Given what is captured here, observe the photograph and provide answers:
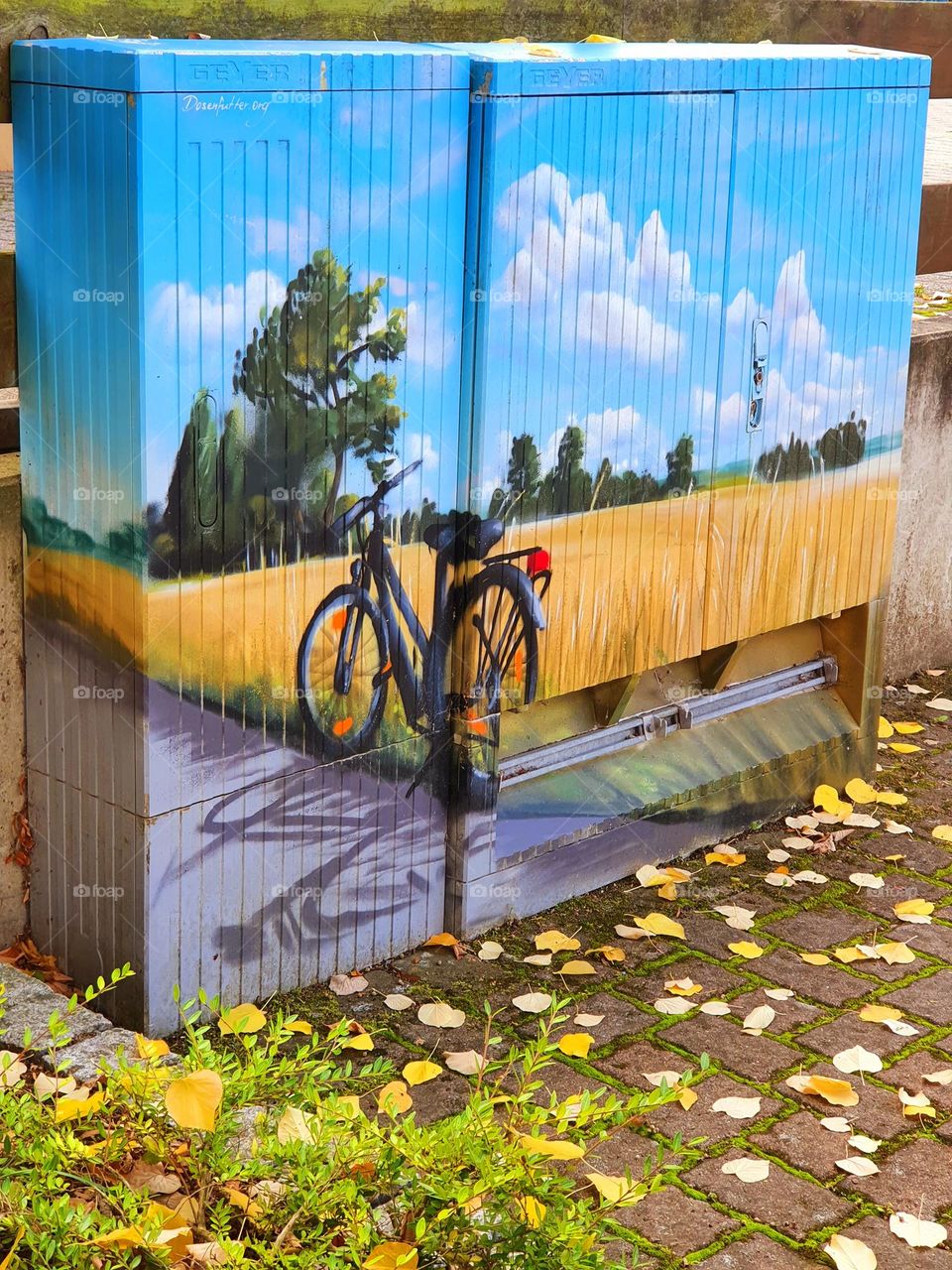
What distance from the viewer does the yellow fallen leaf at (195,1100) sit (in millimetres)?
2375

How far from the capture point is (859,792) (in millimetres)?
5566

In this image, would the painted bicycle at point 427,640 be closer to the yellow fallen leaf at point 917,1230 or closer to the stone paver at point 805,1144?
the stone paver at point 805,1144

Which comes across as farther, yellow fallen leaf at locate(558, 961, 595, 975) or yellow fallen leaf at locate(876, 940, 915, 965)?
yellow fallen leaf at locate(876, 940, 915, 965)

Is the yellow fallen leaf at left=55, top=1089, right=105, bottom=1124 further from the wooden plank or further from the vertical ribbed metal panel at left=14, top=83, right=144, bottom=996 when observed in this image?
the wooden plank

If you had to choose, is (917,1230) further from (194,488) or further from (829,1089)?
(194,488)

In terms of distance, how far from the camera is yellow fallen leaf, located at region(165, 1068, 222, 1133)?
238 centimetres

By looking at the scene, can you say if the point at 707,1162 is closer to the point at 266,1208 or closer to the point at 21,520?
the point at 266,1208

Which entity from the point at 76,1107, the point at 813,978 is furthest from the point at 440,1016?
the point at 76,1107

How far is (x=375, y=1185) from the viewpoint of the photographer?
2.41 metres

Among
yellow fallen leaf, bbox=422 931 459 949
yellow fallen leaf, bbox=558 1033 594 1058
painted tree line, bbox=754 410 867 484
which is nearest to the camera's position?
yellow fallen leaf, bbox=558 1033 594 1058

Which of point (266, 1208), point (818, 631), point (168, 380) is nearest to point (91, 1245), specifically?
point (266, 1208)

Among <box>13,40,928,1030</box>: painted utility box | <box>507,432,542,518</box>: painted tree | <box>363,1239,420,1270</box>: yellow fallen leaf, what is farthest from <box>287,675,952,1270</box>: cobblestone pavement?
<box>507,432,542,518</box>: painted tree

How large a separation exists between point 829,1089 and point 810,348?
2296 millimetres

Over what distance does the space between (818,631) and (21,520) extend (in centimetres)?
293
